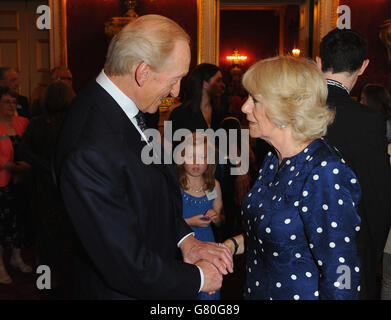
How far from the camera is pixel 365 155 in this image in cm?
215

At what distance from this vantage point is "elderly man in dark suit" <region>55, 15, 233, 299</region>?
1355 millimetres

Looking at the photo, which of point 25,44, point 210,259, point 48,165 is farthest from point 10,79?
point 210,259

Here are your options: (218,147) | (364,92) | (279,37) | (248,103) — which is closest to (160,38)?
(248,103)

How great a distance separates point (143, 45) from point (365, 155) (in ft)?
4.12

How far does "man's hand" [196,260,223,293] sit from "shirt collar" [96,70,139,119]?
2.10 ft

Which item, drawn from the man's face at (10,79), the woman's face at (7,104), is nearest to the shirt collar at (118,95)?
the woman's face at (7,104)

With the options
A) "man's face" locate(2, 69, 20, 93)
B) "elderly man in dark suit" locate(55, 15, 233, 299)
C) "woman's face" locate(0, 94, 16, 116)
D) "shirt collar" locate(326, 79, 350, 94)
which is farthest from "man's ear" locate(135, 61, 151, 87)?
"man's face" locate(2, 69, 20, 93)

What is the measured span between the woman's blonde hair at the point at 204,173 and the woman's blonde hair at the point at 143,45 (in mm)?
1665

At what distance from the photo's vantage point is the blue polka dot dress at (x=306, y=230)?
4.75ft

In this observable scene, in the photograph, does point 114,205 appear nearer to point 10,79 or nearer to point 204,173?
point 204,173

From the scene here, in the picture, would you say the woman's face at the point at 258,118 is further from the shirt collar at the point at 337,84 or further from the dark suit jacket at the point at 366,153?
the shirt collar at the point at 337,84

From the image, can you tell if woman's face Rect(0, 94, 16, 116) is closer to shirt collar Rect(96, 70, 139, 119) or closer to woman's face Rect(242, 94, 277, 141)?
shirt collar Rect(96, 70, 139, 119)

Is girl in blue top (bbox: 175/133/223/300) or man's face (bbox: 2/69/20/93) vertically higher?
man's face (bbox: 2/69/20/93)
